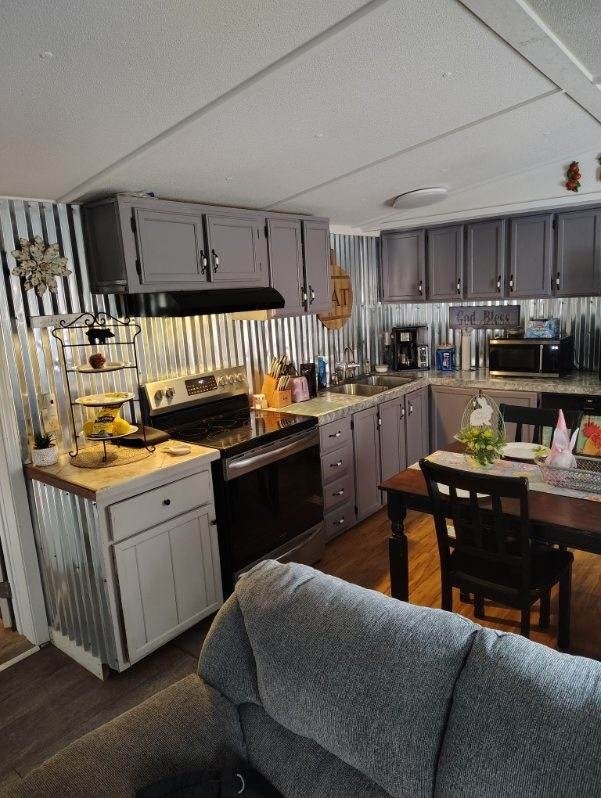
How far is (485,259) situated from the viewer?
4.54 meters

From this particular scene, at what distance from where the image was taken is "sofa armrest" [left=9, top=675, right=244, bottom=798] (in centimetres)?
133

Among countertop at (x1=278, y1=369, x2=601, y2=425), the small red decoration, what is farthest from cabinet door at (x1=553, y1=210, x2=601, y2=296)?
countertop at (x1=278, y1=369, x2=601, y2=425)

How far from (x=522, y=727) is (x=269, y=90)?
2.07m

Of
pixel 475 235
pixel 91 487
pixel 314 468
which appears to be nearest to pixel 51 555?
pixel 91 487

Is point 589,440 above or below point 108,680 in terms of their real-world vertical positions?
above

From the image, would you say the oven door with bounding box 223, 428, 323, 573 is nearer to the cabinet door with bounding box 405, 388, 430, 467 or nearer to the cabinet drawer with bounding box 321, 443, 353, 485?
the cabinet drawer with bounding box 321, 443, 353, 485

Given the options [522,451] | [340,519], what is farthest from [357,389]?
[522,451]

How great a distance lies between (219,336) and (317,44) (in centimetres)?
212

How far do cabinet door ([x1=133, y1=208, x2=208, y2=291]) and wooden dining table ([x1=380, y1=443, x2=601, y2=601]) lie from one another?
152 cm

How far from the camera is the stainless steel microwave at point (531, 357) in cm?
434

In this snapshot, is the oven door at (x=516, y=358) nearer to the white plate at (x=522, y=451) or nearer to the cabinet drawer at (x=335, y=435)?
the cabinet drawer at (x=335, y=435)

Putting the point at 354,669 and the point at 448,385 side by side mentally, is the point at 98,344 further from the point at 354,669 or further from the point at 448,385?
the point at 448,385

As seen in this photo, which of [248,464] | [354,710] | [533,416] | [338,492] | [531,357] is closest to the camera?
[354,710]

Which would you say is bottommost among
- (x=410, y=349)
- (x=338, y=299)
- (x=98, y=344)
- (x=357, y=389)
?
(x=357, y=389)
